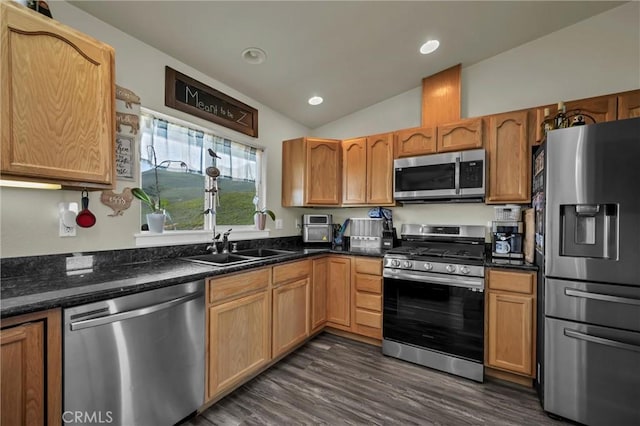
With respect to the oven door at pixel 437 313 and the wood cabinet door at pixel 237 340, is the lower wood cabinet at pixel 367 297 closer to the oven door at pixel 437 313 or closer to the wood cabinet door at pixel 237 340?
the oven door at pixel 437 313

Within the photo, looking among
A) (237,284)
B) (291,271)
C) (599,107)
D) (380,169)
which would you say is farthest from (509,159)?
(237,284)

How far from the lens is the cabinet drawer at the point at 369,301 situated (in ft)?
8.60

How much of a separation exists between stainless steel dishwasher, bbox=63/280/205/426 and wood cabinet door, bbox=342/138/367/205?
1965mm

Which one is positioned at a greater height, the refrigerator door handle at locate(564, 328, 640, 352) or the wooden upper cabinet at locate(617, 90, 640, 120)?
the wooden upper cabinet at locate(617, 90, 640, 120)

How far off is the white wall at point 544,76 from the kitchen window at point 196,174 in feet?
5.75

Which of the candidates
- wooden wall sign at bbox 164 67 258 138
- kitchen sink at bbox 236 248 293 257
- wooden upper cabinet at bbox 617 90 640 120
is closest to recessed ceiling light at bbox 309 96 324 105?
wooden wall sign at bbox 164 67 258 138


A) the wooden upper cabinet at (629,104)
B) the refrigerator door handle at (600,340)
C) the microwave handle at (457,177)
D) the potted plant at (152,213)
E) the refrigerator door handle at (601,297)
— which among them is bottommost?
the refrigerator door handle at (600,340)

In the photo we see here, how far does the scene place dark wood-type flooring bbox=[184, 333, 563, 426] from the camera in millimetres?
1702

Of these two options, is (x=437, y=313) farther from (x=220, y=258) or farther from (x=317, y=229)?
(x=220, y=258)

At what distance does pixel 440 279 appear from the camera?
88.1 inches

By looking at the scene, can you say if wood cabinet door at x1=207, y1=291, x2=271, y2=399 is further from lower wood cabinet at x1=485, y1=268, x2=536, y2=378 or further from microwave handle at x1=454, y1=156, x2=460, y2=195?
microwave handle at x1=454, y1=156, x2=460, y2=195

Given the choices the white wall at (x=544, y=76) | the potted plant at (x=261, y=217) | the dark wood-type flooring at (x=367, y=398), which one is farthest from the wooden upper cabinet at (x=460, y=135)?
the dark wood-type flooring at (x=367, y=398)

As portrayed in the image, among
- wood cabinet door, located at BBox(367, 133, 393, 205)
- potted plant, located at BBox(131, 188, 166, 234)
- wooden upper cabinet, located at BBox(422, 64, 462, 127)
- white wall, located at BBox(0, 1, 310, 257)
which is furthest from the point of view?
wood cabinet door, located at BBox(367, 133, 393, 205)

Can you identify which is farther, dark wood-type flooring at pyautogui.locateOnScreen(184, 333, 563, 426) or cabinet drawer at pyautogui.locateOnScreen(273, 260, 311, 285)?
cabinet drawer at pyautogui.locateOnScreen(273, 260, 311, 285)
